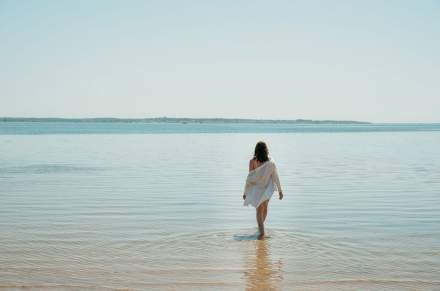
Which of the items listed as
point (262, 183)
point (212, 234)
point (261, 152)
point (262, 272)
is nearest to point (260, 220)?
point (262, 183)

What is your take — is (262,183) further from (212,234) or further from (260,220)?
(212,234)

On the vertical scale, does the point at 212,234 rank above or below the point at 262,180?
below

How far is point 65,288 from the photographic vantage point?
6.63 metres

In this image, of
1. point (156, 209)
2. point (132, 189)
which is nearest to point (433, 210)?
point (156, 209)

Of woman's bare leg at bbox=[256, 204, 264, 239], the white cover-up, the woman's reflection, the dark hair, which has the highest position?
the dark hair

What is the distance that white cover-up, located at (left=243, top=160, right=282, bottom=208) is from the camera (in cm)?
1004

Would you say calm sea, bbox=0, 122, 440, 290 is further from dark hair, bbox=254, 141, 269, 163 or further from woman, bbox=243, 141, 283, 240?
dark hair, bbox=254, 141, 269, 163

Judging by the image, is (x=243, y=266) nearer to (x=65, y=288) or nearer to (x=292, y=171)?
(x=65, y=288)

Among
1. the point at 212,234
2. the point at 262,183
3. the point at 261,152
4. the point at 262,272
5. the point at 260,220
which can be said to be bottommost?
the point at 262,272

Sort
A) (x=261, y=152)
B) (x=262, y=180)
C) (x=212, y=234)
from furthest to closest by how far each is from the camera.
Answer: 1. (x=262, y=180)
2. (x=261, y=152)
3. (x=212, y=234)

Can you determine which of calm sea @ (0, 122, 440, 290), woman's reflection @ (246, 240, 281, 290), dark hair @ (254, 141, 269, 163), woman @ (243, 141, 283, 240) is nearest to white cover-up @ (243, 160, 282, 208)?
woman @ (243, 141, 283, 240)

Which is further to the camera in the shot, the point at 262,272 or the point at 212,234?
the point at 212,234

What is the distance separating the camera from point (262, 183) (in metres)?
10.1

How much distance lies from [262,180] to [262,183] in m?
0.06
